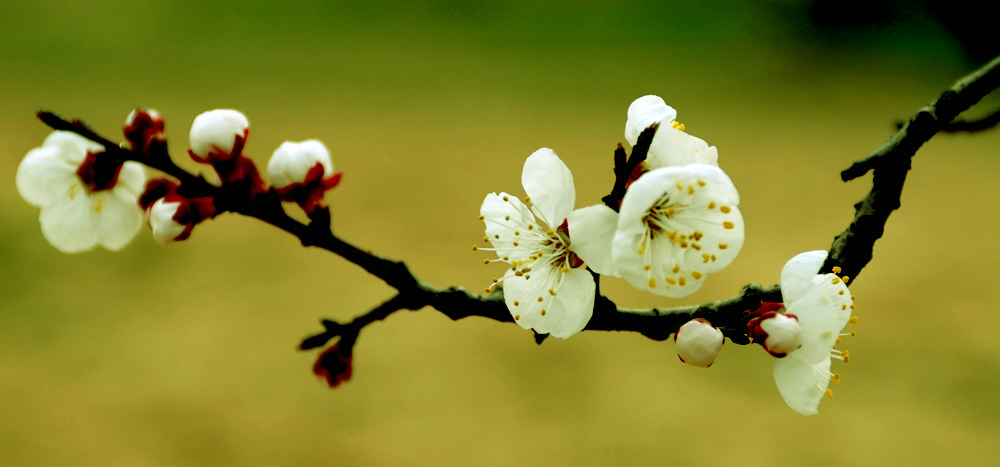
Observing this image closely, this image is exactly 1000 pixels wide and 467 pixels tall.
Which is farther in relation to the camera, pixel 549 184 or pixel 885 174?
pixel 885 174

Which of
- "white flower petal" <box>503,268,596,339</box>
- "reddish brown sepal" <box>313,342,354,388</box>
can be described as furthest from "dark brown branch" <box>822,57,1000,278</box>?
"reddish brown sepal" <box>313,342,354,388</box>

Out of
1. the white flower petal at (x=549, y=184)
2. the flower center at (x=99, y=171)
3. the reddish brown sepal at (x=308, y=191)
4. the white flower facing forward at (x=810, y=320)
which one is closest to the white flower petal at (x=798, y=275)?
the white flower facing forward at (x=810, y=320)

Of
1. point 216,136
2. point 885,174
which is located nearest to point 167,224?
point 216,136

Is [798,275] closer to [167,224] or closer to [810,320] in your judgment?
[810,320]

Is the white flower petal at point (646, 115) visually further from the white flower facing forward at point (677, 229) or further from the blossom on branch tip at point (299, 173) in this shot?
the blossom on branch tip at point (299, 173)

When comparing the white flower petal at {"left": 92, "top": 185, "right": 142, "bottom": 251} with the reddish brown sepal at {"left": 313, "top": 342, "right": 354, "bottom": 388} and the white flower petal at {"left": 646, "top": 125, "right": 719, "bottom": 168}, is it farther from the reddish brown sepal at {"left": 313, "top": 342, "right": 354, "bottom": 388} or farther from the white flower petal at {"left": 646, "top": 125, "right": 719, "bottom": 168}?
the white flower petal at {"left": 646, "top": 125, "right": 719, "bottom": 168}

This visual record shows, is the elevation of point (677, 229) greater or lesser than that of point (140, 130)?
lesser
